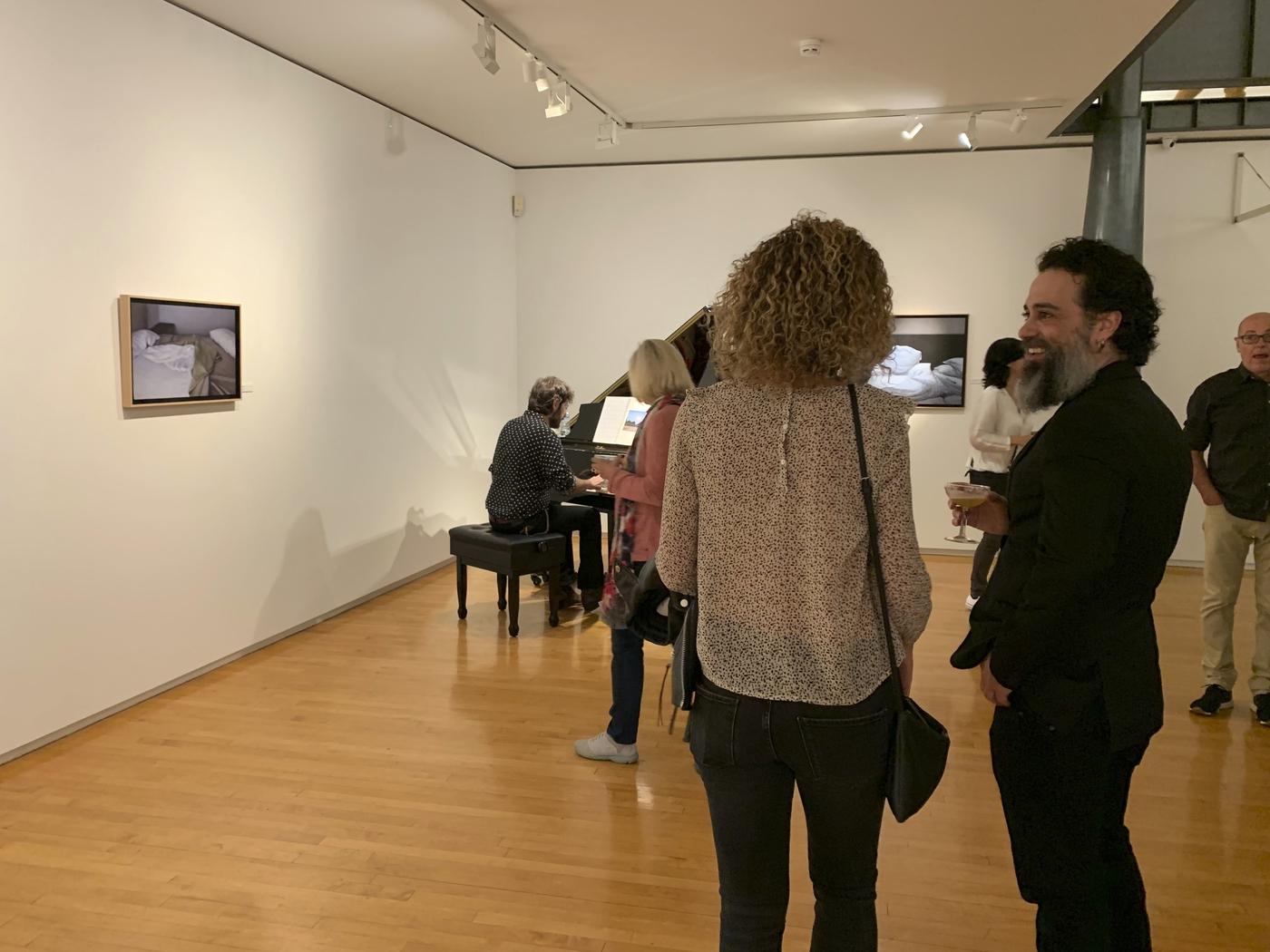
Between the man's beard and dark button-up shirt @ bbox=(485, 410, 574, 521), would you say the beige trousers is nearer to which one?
the man's beard

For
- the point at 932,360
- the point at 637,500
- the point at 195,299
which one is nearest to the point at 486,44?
the point at 195,299

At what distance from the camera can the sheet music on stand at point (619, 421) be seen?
656 cm

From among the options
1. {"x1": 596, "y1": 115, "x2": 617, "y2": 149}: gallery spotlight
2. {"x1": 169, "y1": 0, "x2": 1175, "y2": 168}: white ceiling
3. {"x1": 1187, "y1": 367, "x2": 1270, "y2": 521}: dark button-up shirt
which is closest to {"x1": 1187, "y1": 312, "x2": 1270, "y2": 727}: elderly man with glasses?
{"x1": 1187, "y1": 367, "x2": 1270, "y2": 521}: dark button-up shirt

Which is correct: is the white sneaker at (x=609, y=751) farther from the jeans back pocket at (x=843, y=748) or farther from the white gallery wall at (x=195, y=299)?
the jeans back pocket at (x=843, y=748)

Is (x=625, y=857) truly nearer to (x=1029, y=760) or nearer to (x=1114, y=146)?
(x=1029, y=760)

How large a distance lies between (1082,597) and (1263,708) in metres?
3.26

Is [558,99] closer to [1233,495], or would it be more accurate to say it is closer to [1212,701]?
[1233,495]

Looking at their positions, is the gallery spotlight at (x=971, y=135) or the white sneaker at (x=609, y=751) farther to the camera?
the gallery spotlight at (x=971, y=135)

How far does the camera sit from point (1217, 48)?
6.27 m

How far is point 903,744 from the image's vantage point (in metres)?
1.68

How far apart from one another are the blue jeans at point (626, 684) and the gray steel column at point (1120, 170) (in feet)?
15.7

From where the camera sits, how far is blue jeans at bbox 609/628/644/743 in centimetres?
379

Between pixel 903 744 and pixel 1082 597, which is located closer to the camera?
pixel 903 744

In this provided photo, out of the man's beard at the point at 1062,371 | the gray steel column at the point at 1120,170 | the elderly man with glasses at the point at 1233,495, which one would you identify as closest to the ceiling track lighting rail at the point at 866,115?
the gray steel column at the point at 1120,170
